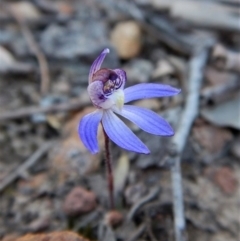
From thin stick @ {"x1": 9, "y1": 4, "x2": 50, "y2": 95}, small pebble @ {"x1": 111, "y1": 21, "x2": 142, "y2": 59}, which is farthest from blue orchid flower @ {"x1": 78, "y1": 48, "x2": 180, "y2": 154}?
small pebble @ {"x1": 111, "y1": 21, "x2": 142, "y2": 59}

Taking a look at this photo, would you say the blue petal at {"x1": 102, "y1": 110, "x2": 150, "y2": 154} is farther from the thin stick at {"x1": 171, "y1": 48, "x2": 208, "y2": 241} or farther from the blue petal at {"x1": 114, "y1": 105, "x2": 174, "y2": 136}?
the thin stick at {"x1": 171, "y1": 48, "x2": 208, "y2": 241}

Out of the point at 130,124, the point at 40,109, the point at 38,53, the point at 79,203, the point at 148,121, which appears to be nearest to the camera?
the point at 148,121

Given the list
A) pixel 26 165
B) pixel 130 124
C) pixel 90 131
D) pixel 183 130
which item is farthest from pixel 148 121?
pixel 26 165

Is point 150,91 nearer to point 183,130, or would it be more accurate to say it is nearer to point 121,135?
point 121,135

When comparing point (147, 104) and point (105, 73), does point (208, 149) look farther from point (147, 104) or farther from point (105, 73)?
point (105, 73)

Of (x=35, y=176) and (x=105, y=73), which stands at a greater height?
(x=105, y=73)

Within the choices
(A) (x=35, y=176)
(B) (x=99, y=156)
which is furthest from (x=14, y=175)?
(B) (x=99, y=156)

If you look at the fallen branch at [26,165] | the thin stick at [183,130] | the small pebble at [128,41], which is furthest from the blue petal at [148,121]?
the small pebble at [128,41]
